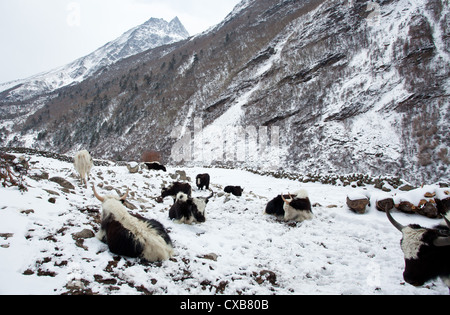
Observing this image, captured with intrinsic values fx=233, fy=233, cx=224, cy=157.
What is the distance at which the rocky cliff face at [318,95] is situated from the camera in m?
18.3

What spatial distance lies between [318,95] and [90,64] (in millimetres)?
194389

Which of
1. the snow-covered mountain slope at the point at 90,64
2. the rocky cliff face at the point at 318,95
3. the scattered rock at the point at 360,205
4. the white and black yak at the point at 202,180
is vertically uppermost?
the snow-covered mountain slope at the point at 90,64

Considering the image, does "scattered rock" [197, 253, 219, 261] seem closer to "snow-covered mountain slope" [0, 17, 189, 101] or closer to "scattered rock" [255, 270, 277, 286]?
"scattered rock" [255, 270, 277, 286]

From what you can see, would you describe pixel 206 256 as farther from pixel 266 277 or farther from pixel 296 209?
pixel 296 209

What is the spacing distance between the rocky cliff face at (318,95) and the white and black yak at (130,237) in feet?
55.6

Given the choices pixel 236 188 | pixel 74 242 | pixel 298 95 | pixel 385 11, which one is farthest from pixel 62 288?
pixel 385 11

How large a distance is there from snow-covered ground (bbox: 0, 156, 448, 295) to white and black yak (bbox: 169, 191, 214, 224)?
0.22m

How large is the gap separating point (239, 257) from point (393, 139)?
63.1 ft

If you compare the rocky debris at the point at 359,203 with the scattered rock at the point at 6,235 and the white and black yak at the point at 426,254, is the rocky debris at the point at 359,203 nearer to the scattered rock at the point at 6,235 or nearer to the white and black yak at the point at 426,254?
the white and black yak at the point at 426,254

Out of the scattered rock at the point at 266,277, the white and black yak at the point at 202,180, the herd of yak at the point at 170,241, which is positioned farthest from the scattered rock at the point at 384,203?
the white and black yak at the point at 202,180

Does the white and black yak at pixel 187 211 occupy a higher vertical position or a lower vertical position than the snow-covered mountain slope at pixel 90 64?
lower
